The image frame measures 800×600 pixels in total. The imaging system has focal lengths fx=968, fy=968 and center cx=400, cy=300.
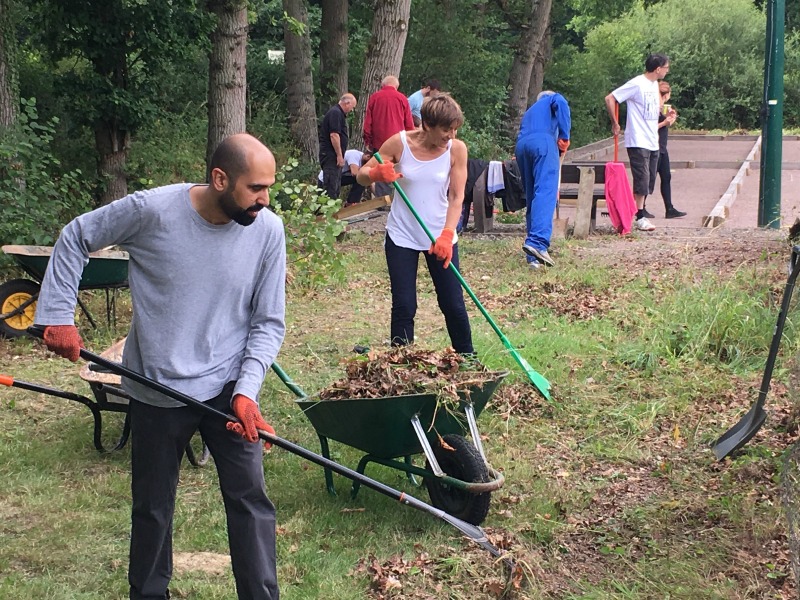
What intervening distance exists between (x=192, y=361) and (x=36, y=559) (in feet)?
4.45

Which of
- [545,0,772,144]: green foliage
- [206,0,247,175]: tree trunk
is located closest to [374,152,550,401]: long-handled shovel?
[206,0,247,175]: tree trunk

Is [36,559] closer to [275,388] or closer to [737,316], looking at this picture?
[275,388]

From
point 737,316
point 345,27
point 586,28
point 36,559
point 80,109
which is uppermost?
point 586,28

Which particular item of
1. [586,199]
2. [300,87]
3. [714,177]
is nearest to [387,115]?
[586,199]

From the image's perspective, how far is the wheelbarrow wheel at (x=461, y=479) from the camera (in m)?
3.97

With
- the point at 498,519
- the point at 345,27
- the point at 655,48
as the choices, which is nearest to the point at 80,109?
the point at 345,27

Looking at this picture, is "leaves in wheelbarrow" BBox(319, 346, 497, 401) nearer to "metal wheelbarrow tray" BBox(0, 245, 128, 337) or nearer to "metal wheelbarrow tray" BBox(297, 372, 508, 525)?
"metal wheelbarrow tray" BBox(297, 372, 508, 525)

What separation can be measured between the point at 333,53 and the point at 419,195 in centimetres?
1314

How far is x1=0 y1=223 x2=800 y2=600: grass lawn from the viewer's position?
372cm

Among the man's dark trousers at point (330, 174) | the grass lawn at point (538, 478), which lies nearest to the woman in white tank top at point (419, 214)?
the grass lawn at point (538, 478)

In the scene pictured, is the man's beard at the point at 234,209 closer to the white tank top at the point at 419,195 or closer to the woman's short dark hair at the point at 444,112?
the woman's short dark hair at the point at 444,112

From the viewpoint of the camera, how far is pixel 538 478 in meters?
4.71

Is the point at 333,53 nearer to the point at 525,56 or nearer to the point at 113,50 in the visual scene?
the point at 525,56

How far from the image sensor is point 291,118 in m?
17.2
